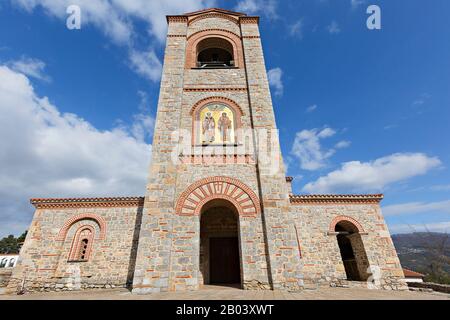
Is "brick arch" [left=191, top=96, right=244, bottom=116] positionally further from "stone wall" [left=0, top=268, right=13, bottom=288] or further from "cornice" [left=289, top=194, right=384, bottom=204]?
"stone wall" [left=0, top=268, right=13, bottom=288]

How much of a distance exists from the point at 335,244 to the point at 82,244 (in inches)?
438

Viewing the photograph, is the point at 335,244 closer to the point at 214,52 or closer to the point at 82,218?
the point at 82,218

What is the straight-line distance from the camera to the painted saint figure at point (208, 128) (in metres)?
8.51

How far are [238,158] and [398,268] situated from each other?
8.02 metres

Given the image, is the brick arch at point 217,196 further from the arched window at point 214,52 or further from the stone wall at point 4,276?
the stone wall at point 4,276

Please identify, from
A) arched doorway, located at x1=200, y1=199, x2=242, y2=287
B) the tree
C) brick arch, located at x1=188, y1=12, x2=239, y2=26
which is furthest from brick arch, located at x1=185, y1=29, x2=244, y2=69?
the tree

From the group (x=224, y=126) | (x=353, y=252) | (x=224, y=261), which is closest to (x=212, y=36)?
(x=224, y=126)

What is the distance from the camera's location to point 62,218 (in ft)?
31.4

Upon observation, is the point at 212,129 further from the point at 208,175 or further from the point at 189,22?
the point at 189,22

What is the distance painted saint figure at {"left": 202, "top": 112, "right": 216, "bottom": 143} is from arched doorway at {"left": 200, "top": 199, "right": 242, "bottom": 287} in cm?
270

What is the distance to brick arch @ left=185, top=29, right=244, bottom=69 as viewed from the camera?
1072 centimetres

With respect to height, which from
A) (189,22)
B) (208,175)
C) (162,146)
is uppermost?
(189,22)

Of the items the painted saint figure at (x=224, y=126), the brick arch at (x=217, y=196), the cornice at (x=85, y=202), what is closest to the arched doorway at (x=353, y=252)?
the brick arch at (x=217, y=196)
